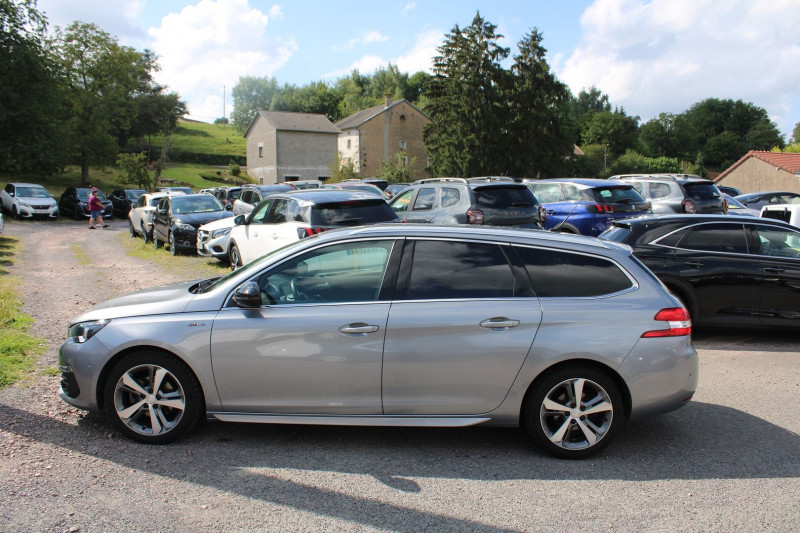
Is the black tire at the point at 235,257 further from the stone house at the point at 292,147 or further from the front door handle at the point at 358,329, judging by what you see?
the stone house at the point at 292,147

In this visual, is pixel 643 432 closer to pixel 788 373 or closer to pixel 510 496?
pixel 510 496

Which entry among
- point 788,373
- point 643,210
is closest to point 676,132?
point 643,210

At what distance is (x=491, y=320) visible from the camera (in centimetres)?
447

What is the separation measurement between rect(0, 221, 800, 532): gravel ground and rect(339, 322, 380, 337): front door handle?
2.92ft

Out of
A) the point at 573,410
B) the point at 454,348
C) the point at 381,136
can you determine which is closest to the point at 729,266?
the point at 573,410

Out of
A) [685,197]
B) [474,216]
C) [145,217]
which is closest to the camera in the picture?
[474,216]

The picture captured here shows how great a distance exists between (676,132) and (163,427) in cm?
12457

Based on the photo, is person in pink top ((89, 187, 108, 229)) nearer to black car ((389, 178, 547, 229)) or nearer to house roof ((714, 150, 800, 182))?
black car ((389, 178, 547, 229))

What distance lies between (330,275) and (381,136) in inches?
2541

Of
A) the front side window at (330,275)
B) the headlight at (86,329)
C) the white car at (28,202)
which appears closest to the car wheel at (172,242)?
the headlight at (86,329)

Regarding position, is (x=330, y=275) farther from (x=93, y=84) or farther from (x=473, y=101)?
(x=93, y=84)

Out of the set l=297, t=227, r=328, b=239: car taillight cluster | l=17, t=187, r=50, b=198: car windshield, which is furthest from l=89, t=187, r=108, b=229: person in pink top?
l=297, t=227, r=328, b=239: car taillight cluster

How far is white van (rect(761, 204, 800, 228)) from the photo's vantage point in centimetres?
1199

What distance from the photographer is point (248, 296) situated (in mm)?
4566
